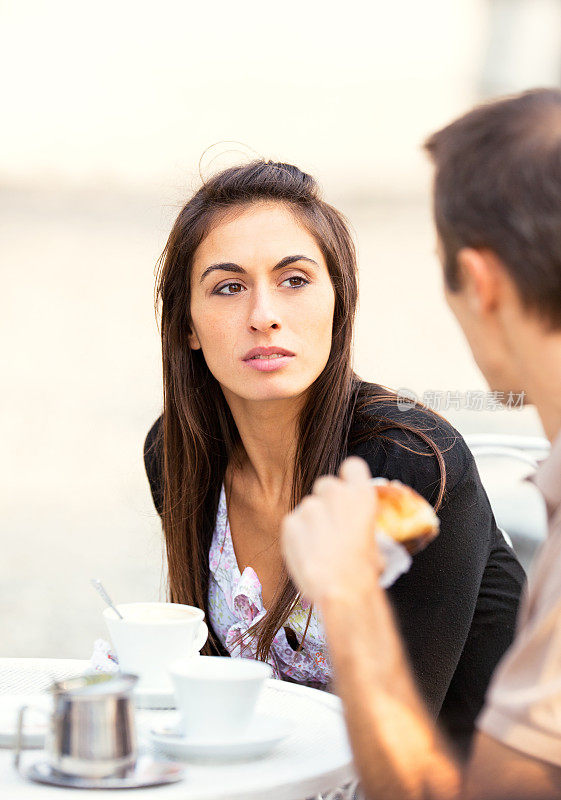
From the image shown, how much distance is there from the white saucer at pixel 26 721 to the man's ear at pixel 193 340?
102cm

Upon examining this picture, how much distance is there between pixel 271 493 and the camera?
7.59 feet

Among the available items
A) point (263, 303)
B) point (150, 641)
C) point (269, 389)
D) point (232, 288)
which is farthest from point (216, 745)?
point (232, 288)

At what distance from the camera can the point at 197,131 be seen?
851 cm

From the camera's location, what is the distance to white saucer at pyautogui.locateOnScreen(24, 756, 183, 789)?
Result: 3.78 feet

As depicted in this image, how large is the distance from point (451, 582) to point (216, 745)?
0.80 metres

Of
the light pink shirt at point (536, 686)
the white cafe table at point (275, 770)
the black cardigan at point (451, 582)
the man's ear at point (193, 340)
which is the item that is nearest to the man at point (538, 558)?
the light pink shirt at point (536, 686)

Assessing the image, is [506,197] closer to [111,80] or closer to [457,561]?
[457,561]

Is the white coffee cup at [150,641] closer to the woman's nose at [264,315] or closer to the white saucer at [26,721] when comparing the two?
the white saucer at [26,721]

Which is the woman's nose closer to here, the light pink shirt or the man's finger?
the man's finger

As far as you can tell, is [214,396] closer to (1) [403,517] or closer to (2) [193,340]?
(2) [193,340]

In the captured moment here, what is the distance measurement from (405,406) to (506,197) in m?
1.15

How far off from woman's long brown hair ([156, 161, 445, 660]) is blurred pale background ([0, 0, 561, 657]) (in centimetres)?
473

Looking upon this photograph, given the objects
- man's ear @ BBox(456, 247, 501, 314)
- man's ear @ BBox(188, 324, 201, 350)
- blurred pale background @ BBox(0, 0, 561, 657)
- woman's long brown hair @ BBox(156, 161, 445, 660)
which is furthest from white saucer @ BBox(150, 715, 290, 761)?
blurred pale background @ BBox(0, 0, 561, 657)

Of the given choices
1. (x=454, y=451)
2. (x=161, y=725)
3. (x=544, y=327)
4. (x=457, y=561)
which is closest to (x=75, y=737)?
(x=161, y=725)
